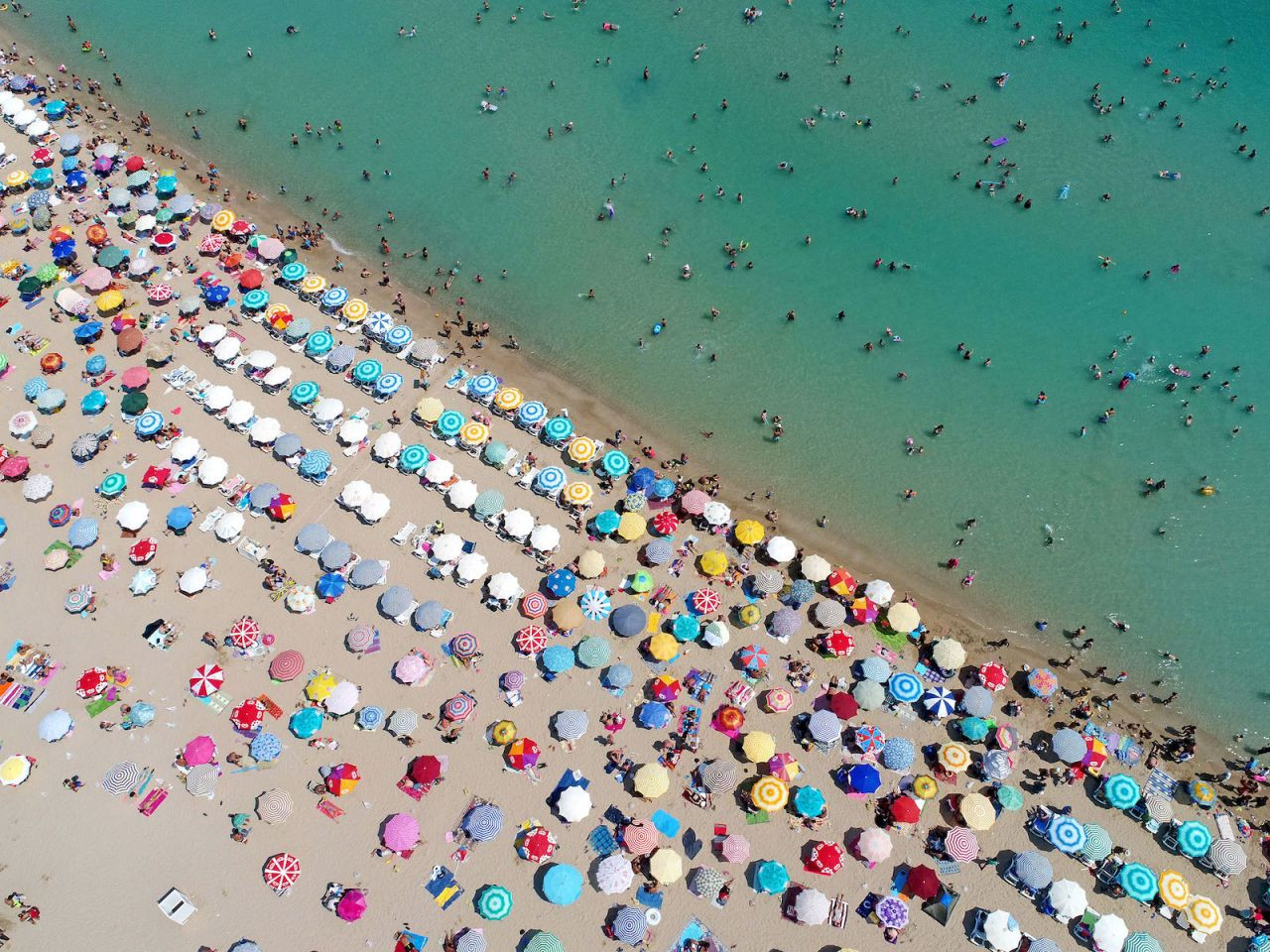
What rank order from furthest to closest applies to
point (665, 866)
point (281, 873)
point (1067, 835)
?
1. point (1067, 835)
2. point (281, 873)
3. point (665, 866)

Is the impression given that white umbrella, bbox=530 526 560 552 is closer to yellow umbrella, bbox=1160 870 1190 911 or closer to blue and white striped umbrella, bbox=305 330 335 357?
blue and white striped umbrella, bbox=305 330 335 357

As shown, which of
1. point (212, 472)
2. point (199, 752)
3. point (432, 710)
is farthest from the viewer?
point (212, 472)

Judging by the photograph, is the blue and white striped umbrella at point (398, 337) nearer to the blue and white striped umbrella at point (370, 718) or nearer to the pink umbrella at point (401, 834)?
the blue and white striped umbrella at point (370, 718)

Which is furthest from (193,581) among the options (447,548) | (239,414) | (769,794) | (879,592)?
(879,592)

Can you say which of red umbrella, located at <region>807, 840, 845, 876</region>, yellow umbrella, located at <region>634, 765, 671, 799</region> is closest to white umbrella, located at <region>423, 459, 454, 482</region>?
yellow umbrella, located at <region>634, 765, 671, 799</region>

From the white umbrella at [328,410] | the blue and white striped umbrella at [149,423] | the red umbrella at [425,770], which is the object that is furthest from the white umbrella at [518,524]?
the blue and white striped umbrella at [149,423]

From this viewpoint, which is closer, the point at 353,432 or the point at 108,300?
the point at 353,432

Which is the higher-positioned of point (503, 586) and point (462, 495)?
point (462, 495)

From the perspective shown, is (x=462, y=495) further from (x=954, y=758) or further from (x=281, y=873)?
(x=954, y=758)
